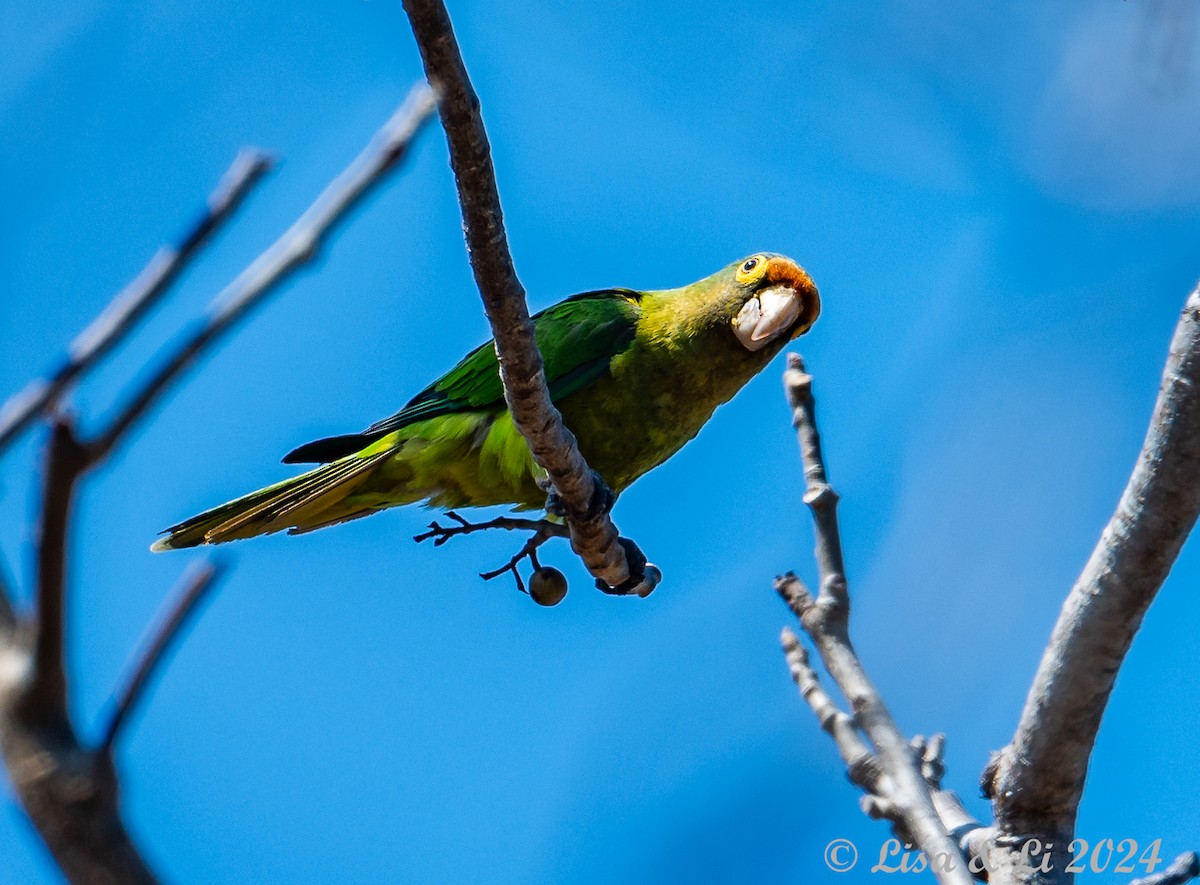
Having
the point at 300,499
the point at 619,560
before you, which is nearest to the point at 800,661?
the point at 619,560

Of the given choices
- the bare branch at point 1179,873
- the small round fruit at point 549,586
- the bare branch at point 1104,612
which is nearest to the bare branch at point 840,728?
the bare branch at point 1104,612

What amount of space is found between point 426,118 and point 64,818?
1.00 meters

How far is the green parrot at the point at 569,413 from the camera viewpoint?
5.32m

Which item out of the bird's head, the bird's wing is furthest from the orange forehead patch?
the bird's wing

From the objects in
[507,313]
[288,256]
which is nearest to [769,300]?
[507,313]

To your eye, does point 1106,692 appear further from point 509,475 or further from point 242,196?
point 509,475

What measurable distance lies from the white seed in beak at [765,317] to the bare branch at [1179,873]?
3240 millimetres

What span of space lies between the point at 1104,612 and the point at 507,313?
175cm

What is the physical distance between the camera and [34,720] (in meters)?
1.14

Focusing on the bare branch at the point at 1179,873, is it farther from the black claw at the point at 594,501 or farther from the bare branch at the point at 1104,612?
the black claw at the point at 594,501

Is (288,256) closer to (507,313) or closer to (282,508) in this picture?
(507,313)

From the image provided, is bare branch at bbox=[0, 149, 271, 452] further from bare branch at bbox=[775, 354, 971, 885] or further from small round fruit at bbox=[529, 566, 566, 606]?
small round fruit at bbox=[529, 566, 566, 606]

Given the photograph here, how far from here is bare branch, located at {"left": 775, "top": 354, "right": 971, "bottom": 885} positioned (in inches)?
110

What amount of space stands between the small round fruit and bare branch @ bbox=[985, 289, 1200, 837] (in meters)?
2.22
